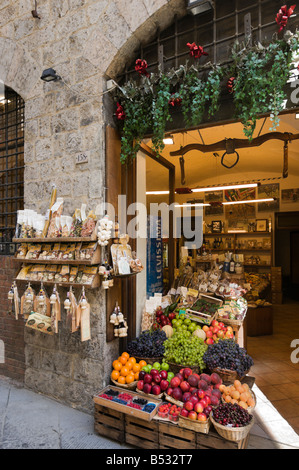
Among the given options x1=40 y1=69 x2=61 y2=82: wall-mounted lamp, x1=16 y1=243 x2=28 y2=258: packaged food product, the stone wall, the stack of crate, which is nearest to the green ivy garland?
the stone wall

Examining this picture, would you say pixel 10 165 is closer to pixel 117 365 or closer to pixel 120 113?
pixel 120 113

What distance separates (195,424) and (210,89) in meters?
2.94

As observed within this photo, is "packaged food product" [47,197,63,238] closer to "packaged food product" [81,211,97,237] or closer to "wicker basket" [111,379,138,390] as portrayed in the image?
"packaged food product" [81,211,97,237]

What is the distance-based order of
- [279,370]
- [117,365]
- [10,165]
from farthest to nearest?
[10,165] → [279,370] → [117,365]

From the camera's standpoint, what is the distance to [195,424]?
2.56 metres

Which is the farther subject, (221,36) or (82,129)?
(82,129)

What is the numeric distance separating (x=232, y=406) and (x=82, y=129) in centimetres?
323

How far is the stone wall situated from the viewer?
345cm

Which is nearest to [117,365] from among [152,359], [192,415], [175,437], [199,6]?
[152,359]

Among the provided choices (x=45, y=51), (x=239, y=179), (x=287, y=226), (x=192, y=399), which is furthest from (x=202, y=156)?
(x=192, y=399)

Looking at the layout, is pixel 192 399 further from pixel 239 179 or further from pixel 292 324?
pixel 239 179

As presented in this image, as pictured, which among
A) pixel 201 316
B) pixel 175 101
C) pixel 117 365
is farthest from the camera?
pixel 201 316

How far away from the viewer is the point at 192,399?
8.77 ft

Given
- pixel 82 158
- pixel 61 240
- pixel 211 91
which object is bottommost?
pixel 61 240
